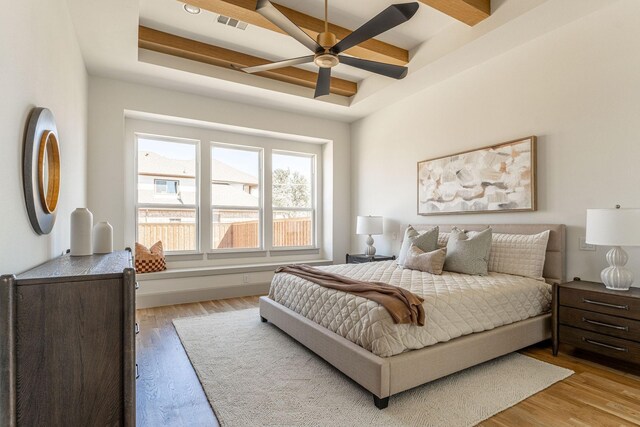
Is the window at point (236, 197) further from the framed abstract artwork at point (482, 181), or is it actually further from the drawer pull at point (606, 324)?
the drawer pull at point (606, 324)

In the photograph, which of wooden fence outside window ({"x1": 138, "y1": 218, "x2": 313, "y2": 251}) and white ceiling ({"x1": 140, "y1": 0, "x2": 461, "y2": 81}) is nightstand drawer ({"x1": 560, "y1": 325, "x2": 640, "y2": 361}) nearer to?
white ceiling ({"x1": 140, "y1": 0, "x2": 461, "y2": 81})

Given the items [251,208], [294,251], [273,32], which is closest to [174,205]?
[251,208]

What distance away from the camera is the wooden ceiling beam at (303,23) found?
9.27 ft

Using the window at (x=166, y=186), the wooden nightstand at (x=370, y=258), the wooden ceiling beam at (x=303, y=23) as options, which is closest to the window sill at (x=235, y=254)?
the window at (x=166, y=186)

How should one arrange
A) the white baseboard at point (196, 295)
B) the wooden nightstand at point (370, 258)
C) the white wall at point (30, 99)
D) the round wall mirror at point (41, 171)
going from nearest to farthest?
1. the white wall at point (30, 99)
2. the round wall mirror at point (41, 171)
3. the white baseboard at point (196, 295)
4. the wooden nightstand at point (370, 258)

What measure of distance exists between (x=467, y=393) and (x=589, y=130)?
2533 mm

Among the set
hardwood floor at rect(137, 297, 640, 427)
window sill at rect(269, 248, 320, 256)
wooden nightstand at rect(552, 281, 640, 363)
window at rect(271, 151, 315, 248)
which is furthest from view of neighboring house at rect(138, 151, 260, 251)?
wooden nightstand at rect(552, 281, 640, 363)

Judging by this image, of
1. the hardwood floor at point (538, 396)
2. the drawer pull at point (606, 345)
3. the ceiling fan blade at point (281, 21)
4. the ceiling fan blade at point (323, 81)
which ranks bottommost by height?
the hardwood floor at point (538, 396)

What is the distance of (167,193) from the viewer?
16.3ft

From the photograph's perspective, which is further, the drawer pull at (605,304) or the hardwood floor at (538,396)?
the drawer pull at (605,304)

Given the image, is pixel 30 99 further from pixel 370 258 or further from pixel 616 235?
pixel 370 258

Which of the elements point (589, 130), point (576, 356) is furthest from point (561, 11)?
point (576, 356)

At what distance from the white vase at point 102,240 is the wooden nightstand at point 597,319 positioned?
142 inches

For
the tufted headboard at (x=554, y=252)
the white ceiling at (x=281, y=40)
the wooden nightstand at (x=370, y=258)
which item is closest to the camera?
the white ceiling at (x=281, y=40)
